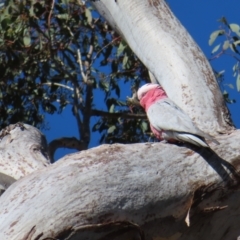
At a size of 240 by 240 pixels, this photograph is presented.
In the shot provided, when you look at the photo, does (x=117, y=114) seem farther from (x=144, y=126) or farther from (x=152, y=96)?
(x=152, y=96)

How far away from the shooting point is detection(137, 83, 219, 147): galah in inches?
98.6

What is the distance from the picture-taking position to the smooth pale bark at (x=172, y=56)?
9.28 ft

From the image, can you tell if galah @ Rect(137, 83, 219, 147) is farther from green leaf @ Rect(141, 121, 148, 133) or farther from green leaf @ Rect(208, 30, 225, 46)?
green leaf @ Rect(141, 121, 148, 133)

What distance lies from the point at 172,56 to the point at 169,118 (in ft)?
1.43

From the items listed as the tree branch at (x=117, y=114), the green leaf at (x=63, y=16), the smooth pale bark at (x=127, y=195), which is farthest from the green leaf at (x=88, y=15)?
the smooth pale bark at (x=127, y=195)

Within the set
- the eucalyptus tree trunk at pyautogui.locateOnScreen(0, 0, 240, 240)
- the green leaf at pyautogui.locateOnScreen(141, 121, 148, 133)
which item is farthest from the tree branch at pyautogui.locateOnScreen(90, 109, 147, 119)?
the eucalyptus tree trunk at pyautogui.locateOnScreen(0, 0, 240, 240)

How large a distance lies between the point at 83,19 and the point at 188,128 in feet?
7.29

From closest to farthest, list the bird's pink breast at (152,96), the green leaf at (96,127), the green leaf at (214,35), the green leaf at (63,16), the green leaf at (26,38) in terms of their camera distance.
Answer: the bird's pink breast at (152,96) → the green leaf at (214,35) → the green leaf at (26,38) → the green leaf at (63,16) → the green leaf at (96,127)

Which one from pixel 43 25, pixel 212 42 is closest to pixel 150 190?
pixel 212 42

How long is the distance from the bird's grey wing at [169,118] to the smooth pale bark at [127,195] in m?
0.07

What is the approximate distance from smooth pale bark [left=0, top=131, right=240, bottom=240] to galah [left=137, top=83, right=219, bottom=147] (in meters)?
0.06

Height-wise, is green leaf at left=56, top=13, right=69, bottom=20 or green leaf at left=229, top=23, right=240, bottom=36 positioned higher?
green leaf at left=56, top=13, right=69, bottom=20

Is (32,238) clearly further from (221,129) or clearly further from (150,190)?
(221,129)

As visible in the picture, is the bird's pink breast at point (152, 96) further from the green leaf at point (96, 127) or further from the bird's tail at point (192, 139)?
the green leaf at point (96, 127)
